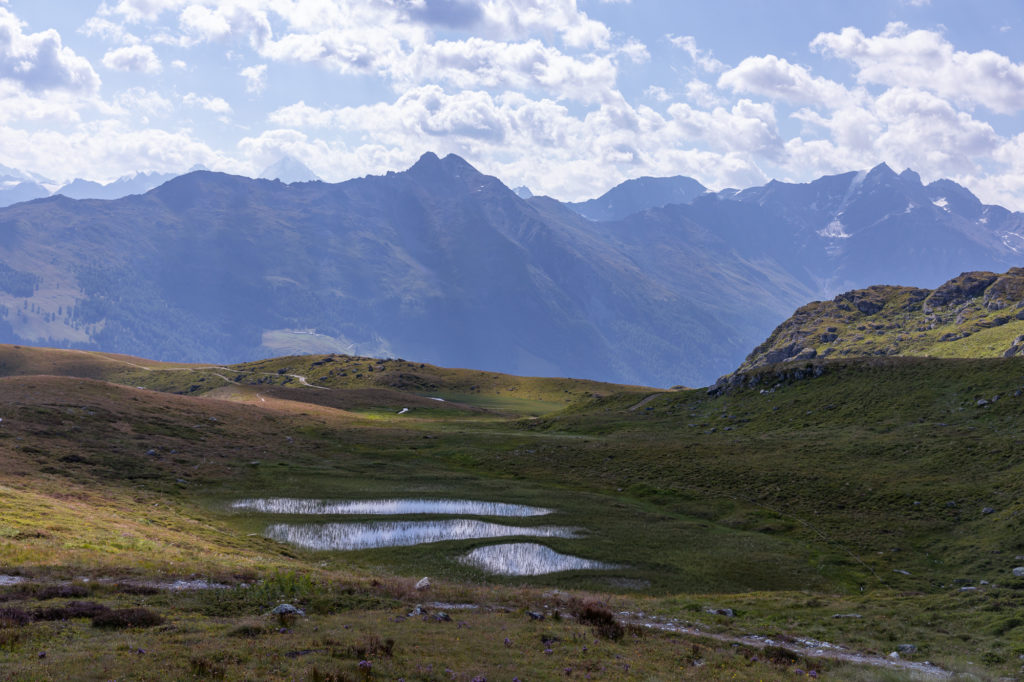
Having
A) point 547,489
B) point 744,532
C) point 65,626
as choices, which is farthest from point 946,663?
point 547,489

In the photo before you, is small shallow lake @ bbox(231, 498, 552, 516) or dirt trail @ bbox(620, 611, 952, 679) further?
small shallow lake @ bbox(231, 498, 552, 516)

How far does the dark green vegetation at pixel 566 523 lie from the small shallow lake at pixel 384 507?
241 cm

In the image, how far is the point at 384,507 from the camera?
205ft

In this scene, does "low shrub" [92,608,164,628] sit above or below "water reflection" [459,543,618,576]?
above

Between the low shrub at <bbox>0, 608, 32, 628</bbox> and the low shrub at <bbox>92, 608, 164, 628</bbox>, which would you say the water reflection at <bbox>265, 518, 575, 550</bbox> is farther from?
the low shrub at <bbox>0, 608, 32, 628</bbox>

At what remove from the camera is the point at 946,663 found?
86.7 feet

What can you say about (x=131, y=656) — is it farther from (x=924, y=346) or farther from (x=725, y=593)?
(x=924, y=346)

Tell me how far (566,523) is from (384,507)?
18012mm

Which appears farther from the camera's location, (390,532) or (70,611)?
(390,532)

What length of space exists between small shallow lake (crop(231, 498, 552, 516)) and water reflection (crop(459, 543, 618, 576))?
11.0 metres

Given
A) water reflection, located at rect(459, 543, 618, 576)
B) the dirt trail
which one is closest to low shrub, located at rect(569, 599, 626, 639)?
the dirt trail

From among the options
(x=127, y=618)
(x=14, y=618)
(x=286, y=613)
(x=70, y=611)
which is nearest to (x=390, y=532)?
(x=286, y=613)

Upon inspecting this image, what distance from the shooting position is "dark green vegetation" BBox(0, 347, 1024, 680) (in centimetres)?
2348

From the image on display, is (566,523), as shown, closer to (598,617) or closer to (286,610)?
(598,617)
